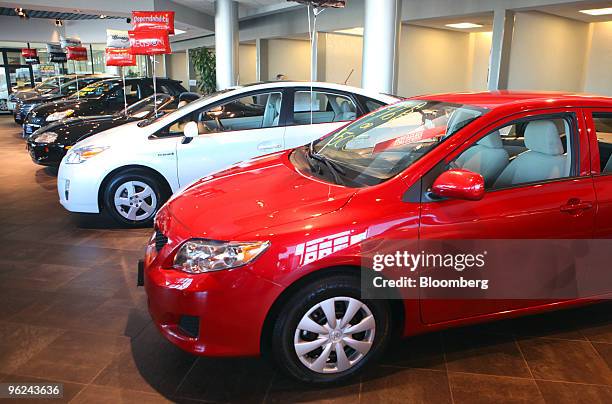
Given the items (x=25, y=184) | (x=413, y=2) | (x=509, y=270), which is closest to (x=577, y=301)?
(x=509, y=270)

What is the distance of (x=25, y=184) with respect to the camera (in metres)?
6.89

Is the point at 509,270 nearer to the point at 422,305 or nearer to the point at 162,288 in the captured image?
the point at 422,305

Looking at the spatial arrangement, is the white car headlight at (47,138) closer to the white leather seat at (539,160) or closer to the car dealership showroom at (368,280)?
the car dealership showroom at (368,280)

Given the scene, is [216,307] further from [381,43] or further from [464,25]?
[464,25]

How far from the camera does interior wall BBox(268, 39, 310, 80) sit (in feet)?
55.9

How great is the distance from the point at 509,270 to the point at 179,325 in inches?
64.9

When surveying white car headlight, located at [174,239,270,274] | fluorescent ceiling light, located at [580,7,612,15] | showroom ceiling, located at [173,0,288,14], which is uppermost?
showroom ceiling, located at [173,0,288,14]

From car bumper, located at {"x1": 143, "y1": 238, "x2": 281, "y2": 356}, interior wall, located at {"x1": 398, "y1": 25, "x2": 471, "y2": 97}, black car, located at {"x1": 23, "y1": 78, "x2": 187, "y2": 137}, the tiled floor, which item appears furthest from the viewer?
interior wall, located at {"x1": 398, "y1": 25, "x2": 471, "y2": 97}

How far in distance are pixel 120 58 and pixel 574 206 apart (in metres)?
9.71

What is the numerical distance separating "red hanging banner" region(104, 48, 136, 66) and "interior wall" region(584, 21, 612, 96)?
9885 mm

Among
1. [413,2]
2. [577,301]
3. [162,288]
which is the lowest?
[577,301]

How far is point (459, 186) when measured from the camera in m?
2.21

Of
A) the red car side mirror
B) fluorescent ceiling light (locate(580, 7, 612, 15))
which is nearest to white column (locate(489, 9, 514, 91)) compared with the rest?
fluorescent ceiling light (locate(580, 7, 612, 15))

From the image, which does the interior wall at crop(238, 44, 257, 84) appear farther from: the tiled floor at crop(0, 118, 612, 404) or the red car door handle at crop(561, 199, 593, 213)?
the red car door handle at crop(561, 199, 593, 213)
